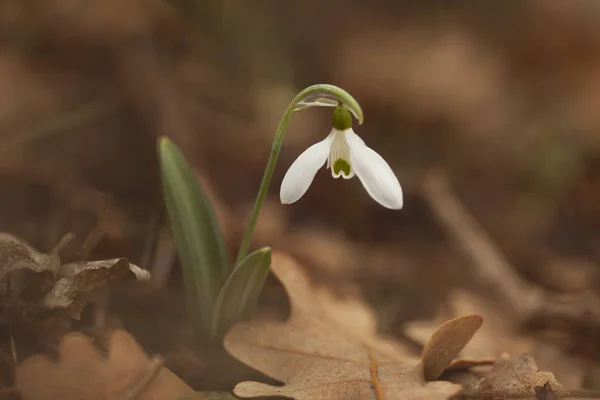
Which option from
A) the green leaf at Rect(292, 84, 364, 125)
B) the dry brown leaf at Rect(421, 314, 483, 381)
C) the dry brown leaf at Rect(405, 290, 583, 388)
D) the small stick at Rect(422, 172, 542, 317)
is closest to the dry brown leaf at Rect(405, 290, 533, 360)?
the dry brown leaf at Rect(405, 290, 583, 388)

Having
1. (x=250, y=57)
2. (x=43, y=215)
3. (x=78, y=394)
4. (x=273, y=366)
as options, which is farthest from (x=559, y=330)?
(x=250, y=57)

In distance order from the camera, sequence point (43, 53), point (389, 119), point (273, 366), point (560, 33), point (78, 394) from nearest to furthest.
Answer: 1. point (78, 394)
2. point (273, 366)
3. point (43, 53)
4. point (389, 119)
5. point (560, 33)

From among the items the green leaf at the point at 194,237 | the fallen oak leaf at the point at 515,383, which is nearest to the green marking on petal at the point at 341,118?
the green leaf at the point at 194,237

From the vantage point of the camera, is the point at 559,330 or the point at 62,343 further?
the point at 559,330

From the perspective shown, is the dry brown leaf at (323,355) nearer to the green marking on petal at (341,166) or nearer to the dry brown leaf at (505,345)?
the dry brown leaf at (505,345)

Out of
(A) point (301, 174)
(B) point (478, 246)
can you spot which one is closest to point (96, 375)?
(A) point (301, 174)

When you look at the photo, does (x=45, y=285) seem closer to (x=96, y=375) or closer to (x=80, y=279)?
(x=80, y=279)

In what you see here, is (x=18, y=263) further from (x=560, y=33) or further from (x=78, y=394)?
(x=560, y=33)

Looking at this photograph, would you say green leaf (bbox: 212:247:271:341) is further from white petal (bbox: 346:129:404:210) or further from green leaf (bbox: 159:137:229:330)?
white petal (bbox: 346:129:404:210)
